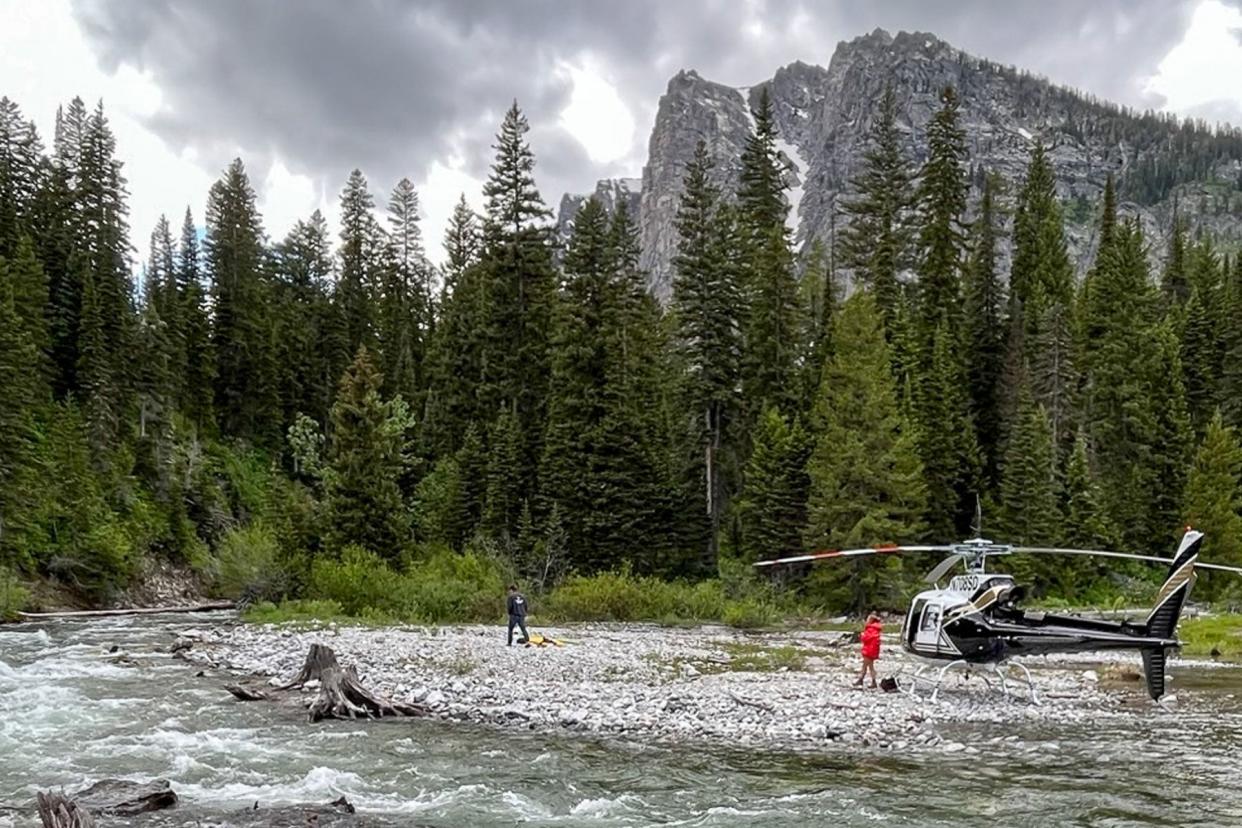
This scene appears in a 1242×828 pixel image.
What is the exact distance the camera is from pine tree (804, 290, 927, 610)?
128 feet

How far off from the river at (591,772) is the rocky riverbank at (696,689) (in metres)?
0.78

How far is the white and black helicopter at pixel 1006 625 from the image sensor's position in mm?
16578

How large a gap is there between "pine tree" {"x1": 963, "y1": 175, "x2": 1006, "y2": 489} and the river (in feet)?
128

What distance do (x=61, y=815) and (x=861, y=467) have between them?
34.9 metres

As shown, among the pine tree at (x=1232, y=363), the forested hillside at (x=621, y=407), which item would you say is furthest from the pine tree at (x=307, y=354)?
the pine tree at (x=1232, y=363)

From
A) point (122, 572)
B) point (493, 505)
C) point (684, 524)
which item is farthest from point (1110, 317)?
point (122, 572)


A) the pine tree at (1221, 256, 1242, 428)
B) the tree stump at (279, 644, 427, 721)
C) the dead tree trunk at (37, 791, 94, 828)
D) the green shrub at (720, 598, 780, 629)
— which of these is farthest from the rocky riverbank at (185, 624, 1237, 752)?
the pine tree at (1221, 256, 1242, 428)

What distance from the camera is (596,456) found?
142ft

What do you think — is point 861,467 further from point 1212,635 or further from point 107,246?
point 107,246

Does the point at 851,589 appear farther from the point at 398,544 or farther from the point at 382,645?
the point at 382,645

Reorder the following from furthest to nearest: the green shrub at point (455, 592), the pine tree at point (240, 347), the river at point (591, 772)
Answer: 1. the pine tree at point (240, 347)
2. the green shrub at point (455, 592)
3. the river at point (591, 772)

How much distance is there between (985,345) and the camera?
57.5 meters

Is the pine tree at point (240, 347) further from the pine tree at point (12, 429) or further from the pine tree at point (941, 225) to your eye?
the pine tree at point (941, 225)

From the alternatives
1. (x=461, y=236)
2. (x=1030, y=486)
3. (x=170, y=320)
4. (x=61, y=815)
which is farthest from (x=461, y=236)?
(x=61, y=815)
